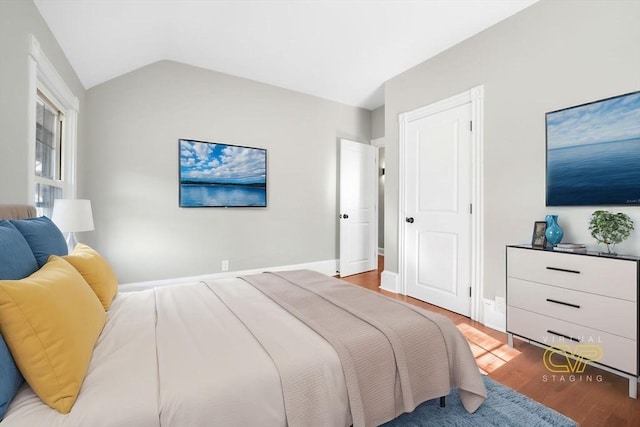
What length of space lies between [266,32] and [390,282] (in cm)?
314

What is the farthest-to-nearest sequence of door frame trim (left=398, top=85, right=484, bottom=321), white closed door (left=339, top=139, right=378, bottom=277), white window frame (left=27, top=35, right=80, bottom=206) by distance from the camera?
white closed door (left=339, top=139, right=378, bottom=277)
door frame trim (left=398, top=85, right=484, bottom=321)
white window frame (left=27, top=35, right=80, bottom=206)

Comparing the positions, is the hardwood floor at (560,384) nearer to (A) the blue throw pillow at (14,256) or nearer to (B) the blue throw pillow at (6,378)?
(B) the blue throw pillow at (6,378)

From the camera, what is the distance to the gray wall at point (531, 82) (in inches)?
77.2

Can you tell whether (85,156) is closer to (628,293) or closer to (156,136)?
(156,136)

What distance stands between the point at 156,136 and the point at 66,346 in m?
2.92

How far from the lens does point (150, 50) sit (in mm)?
2926

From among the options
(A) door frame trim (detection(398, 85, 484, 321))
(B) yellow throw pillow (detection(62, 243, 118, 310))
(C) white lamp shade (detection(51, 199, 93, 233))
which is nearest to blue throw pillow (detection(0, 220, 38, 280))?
(B) yellow throw pillow (detection(62, 243, 118, 310))

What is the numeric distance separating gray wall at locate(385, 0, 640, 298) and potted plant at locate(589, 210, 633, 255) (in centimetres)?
11

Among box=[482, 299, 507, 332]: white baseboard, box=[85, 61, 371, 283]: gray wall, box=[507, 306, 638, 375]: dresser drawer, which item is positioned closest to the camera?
box=[507, 306, 638, 375]: dresser drawer

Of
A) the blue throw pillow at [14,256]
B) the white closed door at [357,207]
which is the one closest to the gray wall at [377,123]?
the white closed door at [357,207]

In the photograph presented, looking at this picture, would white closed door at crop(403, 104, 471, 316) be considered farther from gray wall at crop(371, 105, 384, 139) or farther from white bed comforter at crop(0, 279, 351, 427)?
white bed comforter at crop(0, 279, 351, 427)

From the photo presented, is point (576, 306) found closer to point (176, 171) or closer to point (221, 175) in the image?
point (221, 175)

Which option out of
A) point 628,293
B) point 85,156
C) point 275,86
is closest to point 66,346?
point 628,293

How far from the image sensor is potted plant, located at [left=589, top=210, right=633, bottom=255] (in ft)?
5.87
